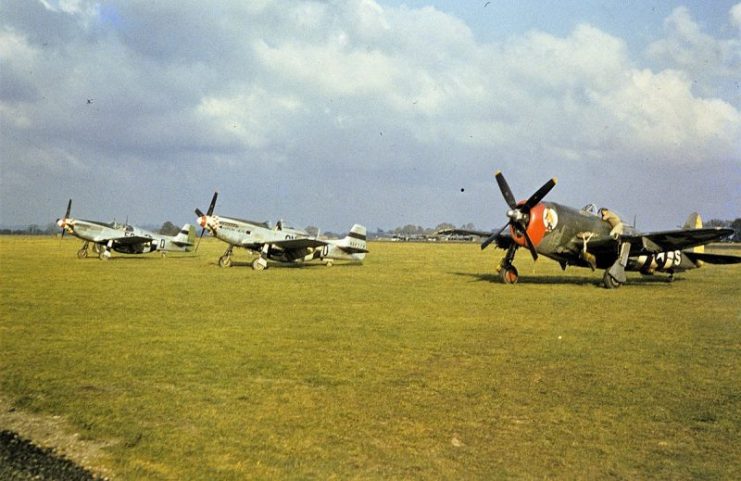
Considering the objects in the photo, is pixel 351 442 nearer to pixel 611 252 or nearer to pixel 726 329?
pixel 726 329

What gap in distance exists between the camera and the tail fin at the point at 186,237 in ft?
134

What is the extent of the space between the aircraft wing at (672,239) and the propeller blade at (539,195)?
337 cm

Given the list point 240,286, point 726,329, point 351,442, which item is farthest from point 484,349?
point 240,286

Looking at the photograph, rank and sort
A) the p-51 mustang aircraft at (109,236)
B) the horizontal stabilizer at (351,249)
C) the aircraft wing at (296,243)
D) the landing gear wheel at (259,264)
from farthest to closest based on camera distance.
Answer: the p-51 mustang aircraft at (109,236) → the horizontal stabilizer at (351,249) → the aircraft wing at (296,243) → the landing gear wheel at (259,264)

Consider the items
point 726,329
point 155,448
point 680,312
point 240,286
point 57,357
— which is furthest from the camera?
point 240,286

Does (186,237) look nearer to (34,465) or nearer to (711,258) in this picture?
(711,258)

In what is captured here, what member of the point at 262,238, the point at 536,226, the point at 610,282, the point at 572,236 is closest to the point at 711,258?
the point at 610,282

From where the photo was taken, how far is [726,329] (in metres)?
10.3

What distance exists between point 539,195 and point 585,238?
8.50 feet

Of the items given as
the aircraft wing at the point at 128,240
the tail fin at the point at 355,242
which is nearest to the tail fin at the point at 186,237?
the aircraft wing at the point at 128,240

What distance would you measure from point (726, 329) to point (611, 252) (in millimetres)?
9029

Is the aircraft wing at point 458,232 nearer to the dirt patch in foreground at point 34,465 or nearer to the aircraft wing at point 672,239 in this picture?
the aircraft wing at point 672,239

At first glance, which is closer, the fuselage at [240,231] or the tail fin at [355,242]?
the fuselage at [240,231]

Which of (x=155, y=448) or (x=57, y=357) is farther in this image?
(x=57, y=357)
